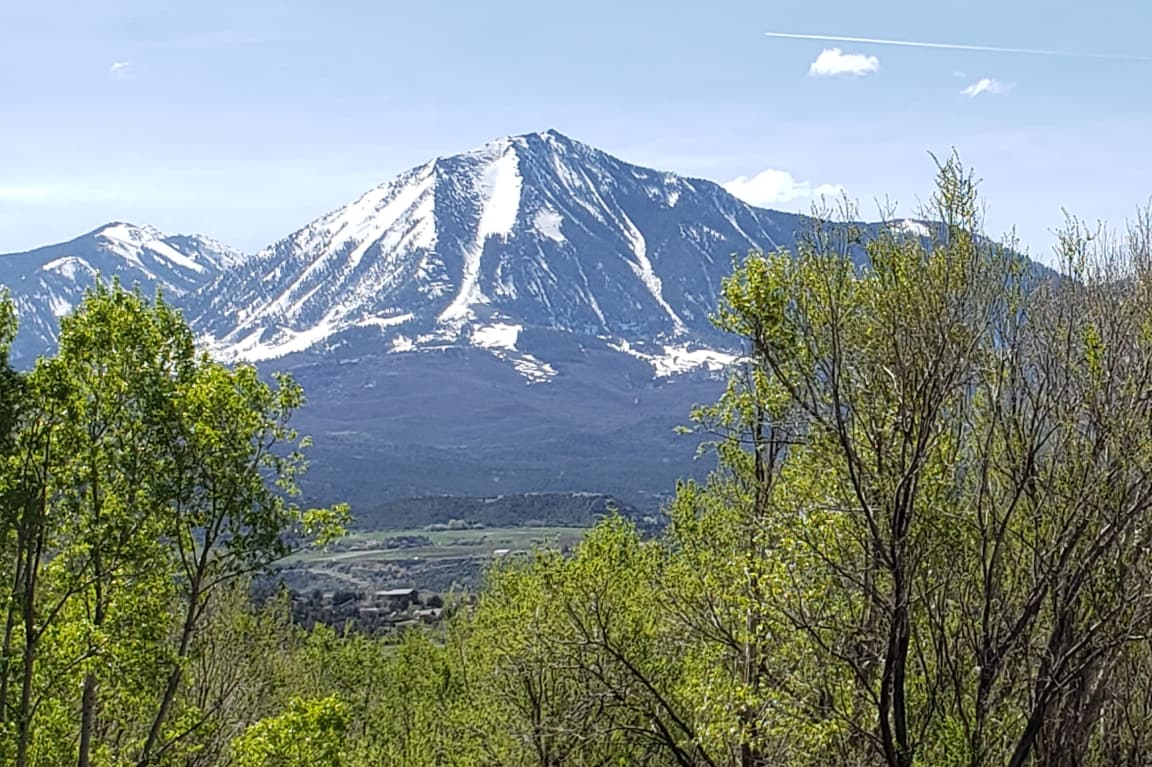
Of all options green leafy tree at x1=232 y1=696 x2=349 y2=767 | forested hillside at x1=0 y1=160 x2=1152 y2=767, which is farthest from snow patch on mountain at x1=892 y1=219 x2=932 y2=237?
green leafy tree at x1=232 y1=696 x2=349 y2=767

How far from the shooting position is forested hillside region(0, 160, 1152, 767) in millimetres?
14633

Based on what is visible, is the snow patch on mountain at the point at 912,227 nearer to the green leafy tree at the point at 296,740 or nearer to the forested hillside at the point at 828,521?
the forested hillside at the point at 828,521

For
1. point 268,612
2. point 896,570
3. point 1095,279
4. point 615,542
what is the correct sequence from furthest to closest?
point 268,612 < point 615,542 < point 1095,279 < point 896,570

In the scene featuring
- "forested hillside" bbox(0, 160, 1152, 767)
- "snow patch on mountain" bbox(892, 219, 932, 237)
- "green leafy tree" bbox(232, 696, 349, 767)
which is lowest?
"green leafy tree" bbox(232, 696, 349, 767)

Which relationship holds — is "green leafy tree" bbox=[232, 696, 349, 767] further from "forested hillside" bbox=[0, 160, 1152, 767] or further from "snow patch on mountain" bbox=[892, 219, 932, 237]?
"snow patch on mountain" bbox=[892, 219, 932, 237]

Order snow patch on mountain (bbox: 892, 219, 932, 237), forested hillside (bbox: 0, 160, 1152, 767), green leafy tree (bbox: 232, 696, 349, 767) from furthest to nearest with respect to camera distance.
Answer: green leafy tree (bbox: 232, 696, 349, 767), snow patch on mountain (bbox: 892, 219, 932, 237), forested hillside (bbox: 0, 160, 1152, 767)

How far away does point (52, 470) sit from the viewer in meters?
16.3

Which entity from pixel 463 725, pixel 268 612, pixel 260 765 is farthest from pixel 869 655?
pixel 268 612

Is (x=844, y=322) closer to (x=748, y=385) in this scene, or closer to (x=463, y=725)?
(x=748, y=385)

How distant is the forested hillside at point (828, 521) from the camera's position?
1463cm

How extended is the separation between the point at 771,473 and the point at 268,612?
1331 inches

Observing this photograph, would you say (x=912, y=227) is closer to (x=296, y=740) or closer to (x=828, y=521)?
(x=828, y=521)

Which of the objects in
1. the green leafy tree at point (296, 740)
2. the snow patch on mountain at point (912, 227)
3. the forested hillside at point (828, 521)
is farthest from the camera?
the green leafy tree at point (296, 740)

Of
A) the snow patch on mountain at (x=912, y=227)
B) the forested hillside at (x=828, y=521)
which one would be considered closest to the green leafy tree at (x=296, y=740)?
the forested hillside at (x=828, y=521)
